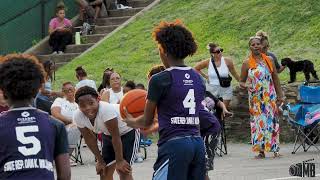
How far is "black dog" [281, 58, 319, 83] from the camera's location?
1762 cm

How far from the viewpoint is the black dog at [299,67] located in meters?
17.6

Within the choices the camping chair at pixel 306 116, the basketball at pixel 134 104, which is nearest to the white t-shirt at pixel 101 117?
the basketball at pixel 134 104

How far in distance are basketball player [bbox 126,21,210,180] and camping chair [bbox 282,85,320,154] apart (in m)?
7.99

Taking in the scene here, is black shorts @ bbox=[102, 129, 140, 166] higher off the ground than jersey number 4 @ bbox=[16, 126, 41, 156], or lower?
lower

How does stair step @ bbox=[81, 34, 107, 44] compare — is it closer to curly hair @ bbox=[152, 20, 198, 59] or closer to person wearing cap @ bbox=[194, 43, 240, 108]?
person wearing cap @ bbox=[194, 43, 240, 108]

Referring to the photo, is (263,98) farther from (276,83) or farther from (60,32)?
(60,32)

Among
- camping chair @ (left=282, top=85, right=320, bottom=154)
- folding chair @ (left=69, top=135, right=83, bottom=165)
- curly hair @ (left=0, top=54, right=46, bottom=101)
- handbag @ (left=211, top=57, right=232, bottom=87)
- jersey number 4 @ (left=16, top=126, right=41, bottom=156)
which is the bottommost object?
folding chair @ (left=69, top=135, right=83, bottom=165)

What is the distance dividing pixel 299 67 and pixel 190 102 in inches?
409

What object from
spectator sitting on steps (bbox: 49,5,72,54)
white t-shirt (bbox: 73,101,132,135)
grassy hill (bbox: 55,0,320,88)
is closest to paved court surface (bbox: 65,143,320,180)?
white t-shirt (bbox: 73,101,132,135)

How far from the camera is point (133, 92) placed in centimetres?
891

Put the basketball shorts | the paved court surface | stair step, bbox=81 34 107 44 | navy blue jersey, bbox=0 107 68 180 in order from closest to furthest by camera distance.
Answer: navy blue jersey, bbox=0 107 68 180, the basketball shorts, the paved court surface, stair step, bbox=81 34 107 44

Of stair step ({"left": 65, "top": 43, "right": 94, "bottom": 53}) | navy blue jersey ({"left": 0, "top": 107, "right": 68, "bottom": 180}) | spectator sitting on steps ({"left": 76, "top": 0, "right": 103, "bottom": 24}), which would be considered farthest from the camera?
spectator sitting on steps ({"left": 76, "top": 0, "right": 103, "bottom": 24})

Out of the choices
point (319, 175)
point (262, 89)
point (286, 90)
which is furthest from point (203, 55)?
point (319, 175)

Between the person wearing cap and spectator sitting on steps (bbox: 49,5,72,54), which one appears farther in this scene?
spectator sitting on steps (bbox: 49,5,72,54)
